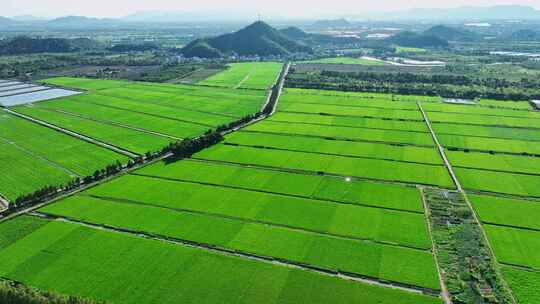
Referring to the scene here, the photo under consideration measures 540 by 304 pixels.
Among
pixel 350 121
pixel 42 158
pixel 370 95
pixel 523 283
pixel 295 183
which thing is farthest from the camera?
pixel 370 95

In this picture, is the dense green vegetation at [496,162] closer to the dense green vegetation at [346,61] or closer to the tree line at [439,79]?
the tree line at [439,79]

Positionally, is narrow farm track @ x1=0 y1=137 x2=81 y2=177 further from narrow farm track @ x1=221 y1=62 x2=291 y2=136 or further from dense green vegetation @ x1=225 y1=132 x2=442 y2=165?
narrow farm track @ x1=221 y1=62 x2=291 y2=136

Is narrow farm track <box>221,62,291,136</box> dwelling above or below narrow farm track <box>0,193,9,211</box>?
above

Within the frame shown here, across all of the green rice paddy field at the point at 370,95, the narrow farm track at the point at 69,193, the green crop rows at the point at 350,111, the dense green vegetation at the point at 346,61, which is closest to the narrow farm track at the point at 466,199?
the green crop rows at the point at 350,111

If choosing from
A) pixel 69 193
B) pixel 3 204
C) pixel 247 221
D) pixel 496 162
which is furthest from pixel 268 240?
pixel 496 162

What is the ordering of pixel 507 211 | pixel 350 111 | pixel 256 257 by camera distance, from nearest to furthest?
pixel 256 257 < pixel 507 211 < pixel 350 111

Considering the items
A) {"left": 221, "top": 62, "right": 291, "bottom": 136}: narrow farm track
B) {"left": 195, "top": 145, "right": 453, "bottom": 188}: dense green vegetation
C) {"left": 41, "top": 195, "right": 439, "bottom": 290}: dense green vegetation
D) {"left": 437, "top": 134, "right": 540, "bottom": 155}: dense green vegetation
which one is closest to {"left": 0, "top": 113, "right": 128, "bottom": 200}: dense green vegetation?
{"left": 41, "top": 195, "right": 439, "bottom": 290}: dense green vegetation

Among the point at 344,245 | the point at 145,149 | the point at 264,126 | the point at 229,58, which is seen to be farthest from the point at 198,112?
the point at 229,58

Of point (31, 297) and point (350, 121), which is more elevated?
point (350, 121)

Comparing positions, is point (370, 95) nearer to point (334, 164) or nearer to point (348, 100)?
point (348, 100)
